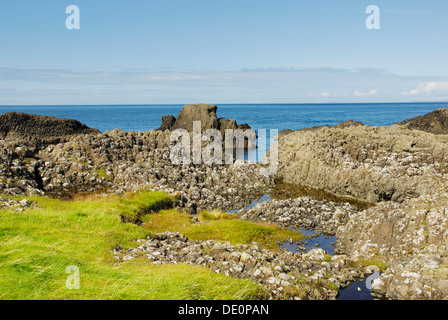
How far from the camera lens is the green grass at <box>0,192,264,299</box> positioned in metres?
9.92

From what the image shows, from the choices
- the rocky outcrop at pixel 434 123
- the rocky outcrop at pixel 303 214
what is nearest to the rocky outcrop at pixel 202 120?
the rocky outcrop at pixel 434 123

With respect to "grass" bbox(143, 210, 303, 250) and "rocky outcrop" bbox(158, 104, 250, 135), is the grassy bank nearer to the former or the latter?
"grass" bbox(143, 210, 303, 250)

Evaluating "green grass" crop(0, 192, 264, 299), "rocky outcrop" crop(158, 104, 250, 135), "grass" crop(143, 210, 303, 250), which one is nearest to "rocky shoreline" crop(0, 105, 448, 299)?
"green grass" crop(0, 192, 264, 299)

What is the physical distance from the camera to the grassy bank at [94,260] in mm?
10102

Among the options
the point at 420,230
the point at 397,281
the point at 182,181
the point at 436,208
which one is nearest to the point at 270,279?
the point at 397,281

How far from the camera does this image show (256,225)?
28.9 metres

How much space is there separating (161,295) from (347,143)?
43.7 meters

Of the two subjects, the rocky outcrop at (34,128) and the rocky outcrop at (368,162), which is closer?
the rocky outcrop at (368,162)

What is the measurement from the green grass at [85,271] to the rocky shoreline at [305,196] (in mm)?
1788

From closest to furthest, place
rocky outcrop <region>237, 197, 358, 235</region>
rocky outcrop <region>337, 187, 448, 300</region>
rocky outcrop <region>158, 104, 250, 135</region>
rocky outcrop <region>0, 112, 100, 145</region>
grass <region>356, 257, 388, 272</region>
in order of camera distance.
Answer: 1. rocky outcrop <region>337, 187, 448, 300</region>
2. grass <region>356, 257, 388, 272</region>
3. rocky outcrop <region>237, 197, 358, 235</region>
4. rocky outcrop <region>0, 112, 100, 145</region>
5. rocky outcrop <region>158, 104, 250, 135</region>

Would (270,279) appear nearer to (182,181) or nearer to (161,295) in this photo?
(161,295)

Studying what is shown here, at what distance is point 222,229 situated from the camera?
28.1 m

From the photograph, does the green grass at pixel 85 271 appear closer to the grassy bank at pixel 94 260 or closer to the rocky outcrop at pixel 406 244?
the grassy bank at pixel 94 260
